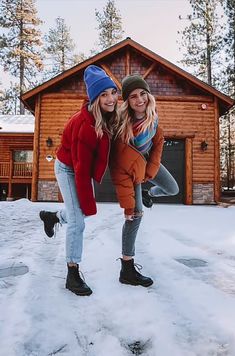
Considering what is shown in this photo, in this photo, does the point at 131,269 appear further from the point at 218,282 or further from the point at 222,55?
the point at 222,55

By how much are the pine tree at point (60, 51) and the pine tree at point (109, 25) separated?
126 inches

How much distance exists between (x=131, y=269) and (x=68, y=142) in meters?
1.09

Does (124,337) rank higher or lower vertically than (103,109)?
lower

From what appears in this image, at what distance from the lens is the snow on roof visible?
1670cm

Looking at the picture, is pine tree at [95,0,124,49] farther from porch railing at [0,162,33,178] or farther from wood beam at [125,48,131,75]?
wood beam at [125,48,131,75]

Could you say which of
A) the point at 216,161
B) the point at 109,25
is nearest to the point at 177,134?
the point at 216,161

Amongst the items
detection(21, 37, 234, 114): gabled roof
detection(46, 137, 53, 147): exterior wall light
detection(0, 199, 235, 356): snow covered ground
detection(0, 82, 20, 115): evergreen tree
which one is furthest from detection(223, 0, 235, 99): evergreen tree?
detection(0, 199, 235, 356): snow covered ground

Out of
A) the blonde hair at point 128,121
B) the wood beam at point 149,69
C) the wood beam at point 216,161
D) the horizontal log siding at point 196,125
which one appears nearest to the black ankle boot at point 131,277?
the blonde hair at point 128,121

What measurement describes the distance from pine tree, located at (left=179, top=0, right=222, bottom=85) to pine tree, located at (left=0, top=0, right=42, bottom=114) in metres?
13.4

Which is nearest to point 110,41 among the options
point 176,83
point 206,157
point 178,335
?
point 176,83

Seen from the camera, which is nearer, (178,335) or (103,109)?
(178,335)

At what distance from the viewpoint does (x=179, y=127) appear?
11.9 meters

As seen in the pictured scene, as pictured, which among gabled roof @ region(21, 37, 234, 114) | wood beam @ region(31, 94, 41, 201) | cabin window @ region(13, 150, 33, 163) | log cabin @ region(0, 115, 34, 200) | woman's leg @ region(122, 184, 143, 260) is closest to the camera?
woman's leg @ region(122, 184, 143, 260)

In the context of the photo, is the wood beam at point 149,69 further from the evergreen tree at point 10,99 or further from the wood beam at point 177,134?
the evergreen tree at point 10,99
